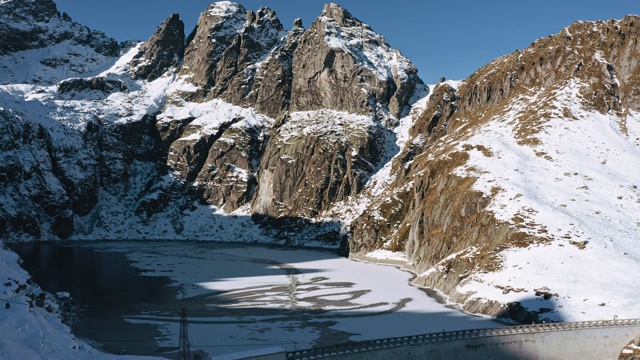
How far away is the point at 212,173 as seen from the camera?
199m

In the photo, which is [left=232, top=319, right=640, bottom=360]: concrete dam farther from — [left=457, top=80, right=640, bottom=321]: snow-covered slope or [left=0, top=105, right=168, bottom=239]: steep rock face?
[left=0, top=105, right=168, bottom=239]: steep rock face

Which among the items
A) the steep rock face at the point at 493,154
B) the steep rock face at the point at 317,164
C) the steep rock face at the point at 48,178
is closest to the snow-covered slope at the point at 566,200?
the steep rock face at the point at 493,154

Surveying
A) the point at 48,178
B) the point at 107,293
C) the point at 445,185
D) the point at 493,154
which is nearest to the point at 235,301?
the point at 107,293

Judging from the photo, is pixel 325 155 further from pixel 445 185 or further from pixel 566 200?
pixel 566 200

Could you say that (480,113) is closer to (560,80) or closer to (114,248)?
(560,80)

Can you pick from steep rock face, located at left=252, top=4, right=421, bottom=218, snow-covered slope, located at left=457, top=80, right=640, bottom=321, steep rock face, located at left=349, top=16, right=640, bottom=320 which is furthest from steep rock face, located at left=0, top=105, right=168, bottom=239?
snow-covered slope, located at left=457, top=80, right=640, bottom=321

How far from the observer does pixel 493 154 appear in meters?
106

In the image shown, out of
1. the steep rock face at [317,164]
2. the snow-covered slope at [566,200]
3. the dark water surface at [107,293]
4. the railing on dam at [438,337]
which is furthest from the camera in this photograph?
the steep rock face at [317,164]

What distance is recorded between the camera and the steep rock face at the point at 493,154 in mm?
74750

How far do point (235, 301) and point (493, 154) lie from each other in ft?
218

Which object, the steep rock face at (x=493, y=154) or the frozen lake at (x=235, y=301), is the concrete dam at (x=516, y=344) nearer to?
the steep rock face at (x=493, y=154)

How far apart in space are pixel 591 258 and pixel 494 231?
619 inches

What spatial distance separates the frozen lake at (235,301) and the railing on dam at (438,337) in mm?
7813

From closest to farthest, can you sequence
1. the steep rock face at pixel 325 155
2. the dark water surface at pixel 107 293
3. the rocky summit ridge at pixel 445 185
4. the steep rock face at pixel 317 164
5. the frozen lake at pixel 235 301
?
the dark water surface at pixel 107 293 → the frozen lake at pixel 235 301 → the rocky summit ridge at pixel 445 185 → the steep rock face at pixel 317 164 → the steep rock face at pixel 325 155
